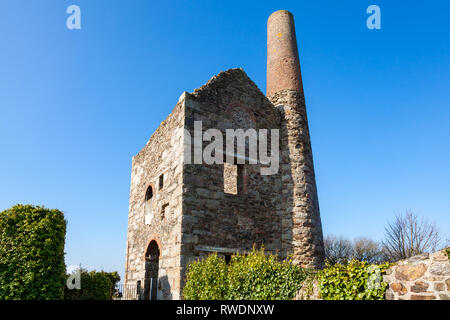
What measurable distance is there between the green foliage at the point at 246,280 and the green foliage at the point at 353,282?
0.92 metres

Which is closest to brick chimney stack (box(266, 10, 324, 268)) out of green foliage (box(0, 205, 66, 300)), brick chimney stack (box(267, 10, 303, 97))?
brick chimney stack (box(267, 10, 303, 97))

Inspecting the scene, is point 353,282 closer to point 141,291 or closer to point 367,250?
point 141,291

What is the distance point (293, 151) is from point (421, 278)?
722 centimetres

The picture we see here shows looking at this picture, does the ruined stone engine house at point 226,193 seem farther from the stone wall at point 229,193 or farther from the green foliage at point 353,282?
the green foliage at point 353,282

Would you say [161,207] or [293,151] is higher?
[293,151]

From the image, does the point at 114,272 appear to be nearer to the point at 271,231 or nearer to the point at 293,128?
the point at 271,231

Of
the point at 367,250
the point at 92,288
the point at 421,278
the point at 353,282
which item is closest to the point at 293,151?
the point at 353,282

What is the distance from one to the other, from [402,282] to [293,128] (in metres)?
7.67

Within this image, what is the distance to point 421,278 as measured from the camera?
4.96 metres

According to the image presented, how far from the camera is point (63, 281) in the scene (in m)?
8.62

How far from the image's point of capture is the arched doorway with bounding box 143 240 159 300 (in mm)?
11578

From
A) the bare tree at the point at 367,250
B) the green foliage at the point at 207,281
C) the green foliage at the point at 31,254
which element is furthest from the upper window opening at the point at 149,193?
the bare tree at the point at 367,250

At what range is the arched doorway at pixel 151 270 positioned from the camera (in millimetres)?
11578

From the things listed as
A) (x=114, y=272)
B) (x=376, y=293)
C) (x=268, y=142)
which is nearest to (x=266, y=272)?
(x=376, y=293)
